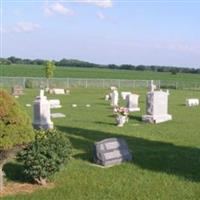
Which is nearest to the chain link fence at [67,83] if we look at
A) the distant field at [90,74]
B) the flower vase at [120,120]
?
the flower vase at [120,120]

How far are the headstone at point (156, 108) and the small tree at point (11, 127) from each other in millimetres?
13687

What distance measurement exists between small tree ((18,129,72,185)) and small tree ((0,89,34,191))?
1.41 ft

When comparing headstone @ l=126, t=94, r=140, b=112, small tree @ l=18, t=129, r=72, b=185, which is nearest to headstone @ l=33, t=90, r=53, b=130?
small tree @ l=18, t=129, r=72, b=185

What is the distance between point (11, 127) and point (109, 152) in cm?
339

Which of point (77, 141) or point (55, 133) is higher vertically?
point (55, 133)

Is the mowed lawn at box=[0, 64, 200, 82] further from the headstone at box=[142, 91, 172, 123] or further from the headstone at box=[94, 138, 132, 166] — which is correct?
the headstone at box=[94, 138, 132, 166]

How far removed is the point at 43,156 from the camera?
9.92m

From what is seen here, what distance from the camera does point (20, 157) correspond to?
33.0 feet

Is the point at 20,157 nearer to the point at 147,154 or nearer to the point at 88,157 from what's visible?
the point at 88,157

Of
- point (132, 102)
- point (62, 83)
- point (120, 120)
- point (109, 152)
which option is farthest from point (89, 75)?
point (109, 152)

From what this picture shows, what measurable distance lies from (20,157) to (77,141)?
6.41 metres

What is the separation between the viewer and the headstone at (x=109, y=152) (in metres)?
12.1

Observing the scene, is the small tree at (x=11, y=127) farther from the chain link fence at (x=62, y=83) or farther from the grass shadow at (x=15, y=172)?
the chain link fence at (x=62, y=83)

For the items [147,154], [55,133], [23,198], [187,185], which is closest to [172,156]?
[147,154]
